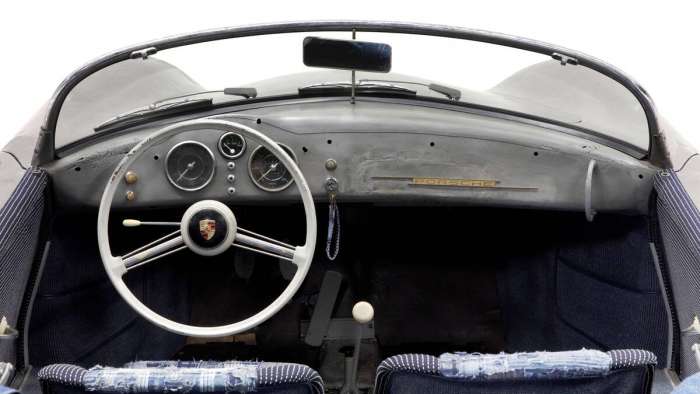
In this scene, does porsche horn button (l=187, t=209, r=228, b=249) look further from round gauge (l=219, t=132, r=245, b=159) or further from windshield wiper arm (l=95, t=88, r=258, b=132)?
windshield wiper arm (l=95, t=88, r=258, b=132)

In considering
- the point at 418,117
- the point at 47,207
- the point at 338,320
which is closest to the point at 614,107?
the point at 418,117

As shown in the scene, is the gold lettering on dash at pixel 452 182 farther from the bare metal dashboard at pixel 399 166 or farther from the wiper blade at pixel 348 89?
the wiper blade at pixel 348 89

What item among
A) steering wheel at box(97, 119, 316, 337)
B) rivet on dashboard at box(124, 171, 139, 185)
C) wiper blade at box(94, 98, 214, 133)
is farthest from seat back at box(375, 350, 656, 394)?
wiper blade at box(94, 98, 214, 133)

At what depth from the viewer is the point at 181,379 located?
1.65 meters

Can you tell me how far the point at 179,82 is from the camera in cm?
326

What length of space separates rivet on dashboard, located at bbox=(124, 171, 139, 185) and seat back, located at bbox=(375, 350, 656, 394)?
954mm

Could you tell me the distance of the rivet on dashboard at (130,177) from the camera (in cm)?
237

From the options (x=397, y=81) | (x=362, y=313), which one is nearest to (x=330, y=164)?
(x=362, y=313)

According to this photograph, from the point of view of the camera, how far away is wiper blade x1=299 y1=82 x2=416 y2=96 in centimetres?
259

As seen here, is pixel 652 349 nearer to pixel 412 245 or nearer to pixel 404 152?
pixel 404 152

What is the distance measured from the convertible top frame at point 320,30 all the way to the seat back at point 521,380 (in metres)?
0.89

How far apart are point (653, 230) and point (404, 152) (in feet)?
2.23

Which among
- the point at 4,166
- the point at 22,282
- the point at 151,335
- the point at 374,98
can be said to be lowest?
the point at 151,335

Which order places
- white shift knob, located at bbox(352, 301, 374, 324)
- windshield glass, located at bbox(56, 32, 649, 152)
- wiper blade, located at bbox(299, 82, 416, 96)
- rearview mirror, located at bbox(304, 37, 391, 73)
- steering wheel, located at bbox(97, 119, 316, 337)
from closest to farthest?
steering wheel, located at bbox(97, 119, 316, 337)
white shift knob, located at bbox(352, 301, 374, 324)
rearview mirror, located at bbox(304, 37, 391, 73)
wiper blade, located at bbox(299, 82, 416, 96)
windshield glass, located at bbox(56, 32, 649, 152)
